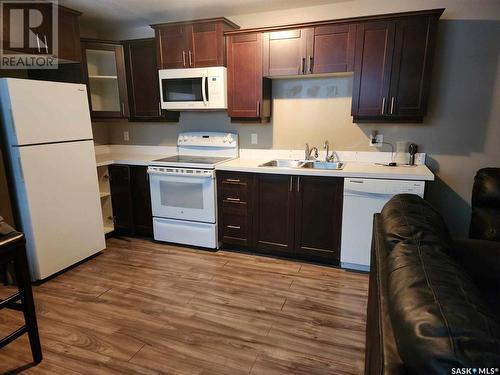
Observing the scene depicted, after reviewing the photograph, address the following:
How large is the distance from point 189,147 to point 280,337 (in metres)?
2.46

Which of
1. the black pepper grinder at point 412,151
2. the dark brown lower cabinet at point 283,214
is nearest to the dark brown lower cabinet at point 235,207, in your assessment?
the dark brown lower cabinet at point 283,214

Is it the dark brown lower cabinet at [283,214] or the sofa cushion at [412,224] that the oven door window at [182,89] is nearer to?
the dark brown lower cabinet at [283,214]

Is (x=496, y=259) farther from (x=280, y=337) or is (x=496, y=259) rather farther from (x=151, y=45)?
(x=151, y=45)

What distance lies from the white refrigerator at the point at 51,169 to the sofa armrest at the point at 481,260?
297cm

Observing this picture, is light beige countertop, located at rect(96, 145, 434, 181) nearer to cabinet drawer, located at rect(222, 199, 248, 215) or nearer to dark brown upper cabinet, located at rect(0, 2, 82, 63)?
cabinet drawer, located at rect(222, 199, 248, 215)

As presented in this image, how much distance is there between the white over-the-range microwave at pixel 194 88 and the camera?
→ 3193mm

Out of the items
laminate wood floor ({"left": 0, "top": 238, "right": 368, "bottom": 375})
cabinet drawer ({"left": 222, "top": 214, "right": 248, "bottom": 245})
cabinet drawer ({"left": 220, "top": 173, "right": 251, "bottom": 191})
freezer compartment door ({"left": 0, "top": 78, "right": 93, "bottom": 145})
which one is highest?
freezer compartment door ({"left": 0, "top": 78, "right": 93, "bottom": 145})

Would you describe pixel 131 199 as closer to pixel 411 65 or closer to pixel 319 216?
pixel 319 216

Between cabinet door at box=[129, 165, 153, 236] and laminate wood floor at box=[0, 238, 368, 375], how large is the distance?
1.90 ft

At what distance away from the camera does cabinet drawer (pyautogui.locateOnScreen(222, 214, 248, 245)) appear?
→ 3227mm

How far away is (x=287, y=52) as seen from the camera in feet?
9.74

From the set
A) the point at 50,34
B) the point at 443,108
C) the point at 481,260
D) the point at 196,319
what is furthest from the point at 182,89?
the point at 481,260

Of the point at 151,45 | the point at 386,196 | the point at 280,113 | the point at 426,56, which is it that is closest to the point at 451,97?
the point at 426,56

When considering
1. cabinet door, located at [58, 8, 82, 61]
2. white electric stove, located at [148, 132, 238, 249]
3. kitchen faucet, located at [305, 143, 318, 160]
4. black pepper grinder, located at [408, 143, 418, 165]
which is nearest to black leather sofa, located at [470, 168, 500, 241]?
black pepper grinder, located at [408, 143, 418, 165]
